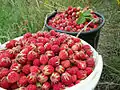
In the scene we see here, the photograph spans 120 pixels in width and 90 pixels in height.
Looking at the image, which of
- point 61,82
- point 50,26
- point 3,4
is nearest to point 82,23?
point 50,26

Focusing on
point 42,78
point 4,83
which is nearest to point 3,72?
point 4,83

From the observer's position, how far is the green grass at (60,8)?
5.51ft

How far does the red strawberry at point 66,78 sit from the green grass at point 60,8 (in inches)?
27.6

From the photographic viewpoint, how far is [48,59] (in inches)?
37.8

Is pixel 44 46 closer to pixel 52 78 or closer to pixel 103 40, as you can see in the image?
pixel 52 78

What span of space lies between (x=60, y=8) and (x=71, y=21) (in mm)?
432

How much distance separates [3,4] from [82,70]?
1611 mm

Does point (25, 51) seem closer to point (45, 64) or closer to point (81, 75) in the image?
point (45, 64)

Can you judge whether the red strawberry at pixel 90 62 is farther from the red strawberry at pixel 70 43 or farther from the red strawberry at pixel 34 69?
the red strawberry at pixel 34 69

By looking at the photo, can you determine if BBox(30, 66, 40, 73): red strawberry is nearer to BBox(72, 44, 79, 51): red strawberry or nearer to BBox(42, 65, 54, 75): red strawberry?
BBox(42, 65, 54, 75): red strawberry

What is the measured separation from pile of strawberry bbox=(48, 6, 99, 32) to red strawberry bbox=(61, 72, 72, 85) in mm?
699

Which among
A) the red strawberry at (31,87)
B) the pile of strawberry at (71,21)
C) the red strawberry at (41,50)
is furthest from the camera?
the pile of strawberry at (71,21)

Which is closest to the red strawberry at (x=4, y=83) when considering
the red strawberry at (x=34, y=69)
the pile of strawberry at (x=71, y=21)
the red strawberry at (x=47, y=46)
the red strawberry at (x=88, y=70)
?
the red strawberry at (x=34, y=69)

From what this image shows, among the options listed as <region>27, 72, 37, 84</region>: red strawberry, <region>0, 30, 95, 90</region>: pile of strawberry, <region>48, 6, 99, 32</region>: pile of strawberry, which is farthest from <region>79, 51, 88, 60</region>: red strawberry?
<region>48, 6, 99, 32</region>: pile of strawberry
